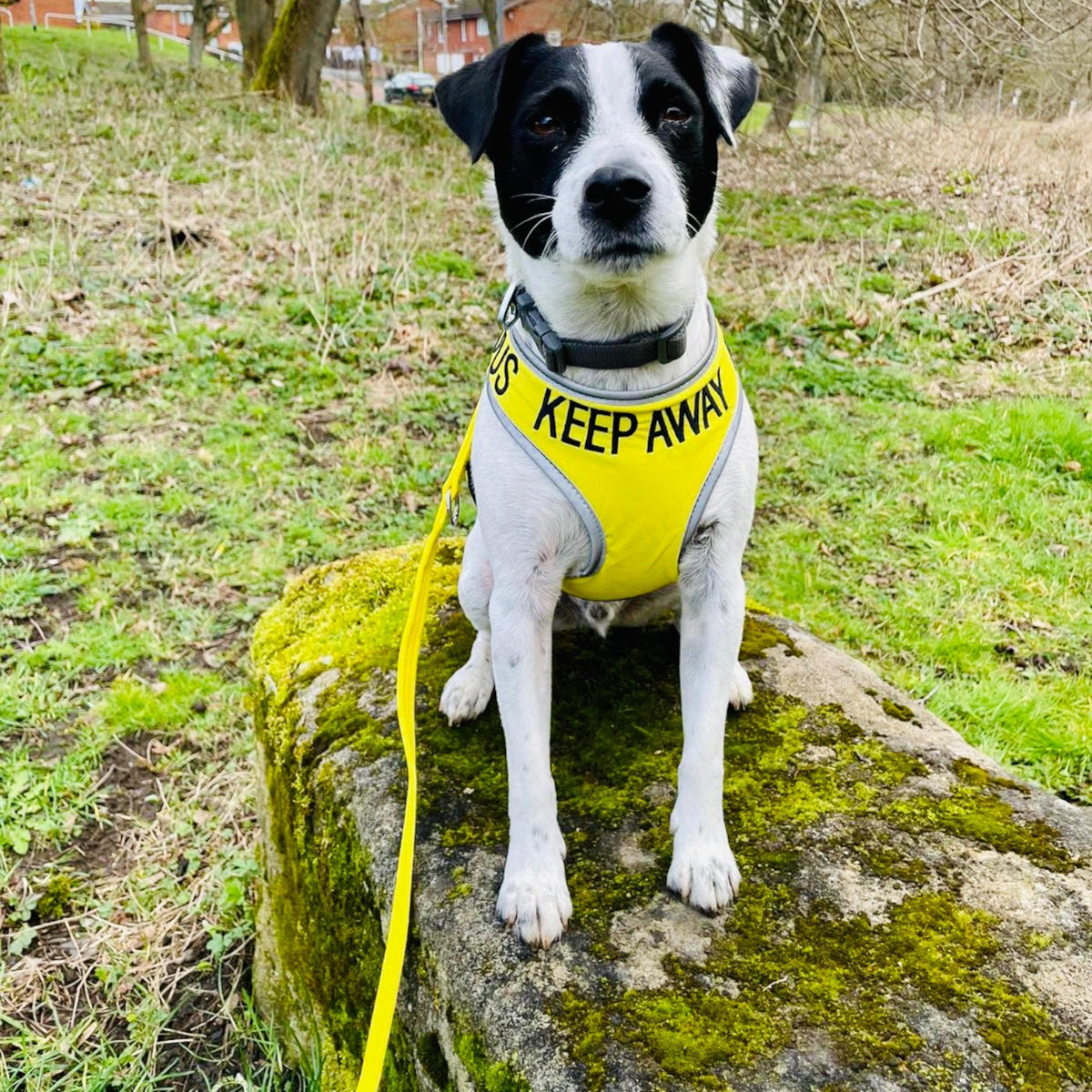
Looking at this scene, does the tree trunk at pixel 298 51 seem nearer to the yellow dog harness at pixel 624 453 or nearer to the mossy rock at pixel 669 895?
the mossy rock at pixel 669 895

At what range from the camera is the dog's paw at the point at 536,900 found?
1815 millimetres

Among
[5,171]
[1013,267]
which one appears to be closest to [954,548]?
[1013,267]

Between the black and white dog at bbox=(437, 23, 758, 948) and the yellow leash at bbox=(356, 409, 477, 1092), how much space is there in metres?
0.21

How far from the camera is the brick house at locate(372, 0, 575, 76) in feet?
64.2

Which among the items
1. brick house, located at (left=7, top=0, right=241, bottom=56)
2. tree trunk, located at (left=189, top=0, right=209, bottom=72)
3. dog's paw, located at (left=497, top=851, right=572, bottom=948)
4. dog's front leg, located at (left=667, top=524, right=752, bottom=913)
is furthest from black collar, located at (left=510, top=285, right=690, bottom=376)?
brick house, located at (left=7, top=0, right=241, bottom=56)

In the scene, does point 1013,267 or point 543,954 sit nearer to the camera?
point 543,954

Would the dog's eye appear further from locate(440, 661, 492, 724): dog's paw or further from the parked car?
the parked car

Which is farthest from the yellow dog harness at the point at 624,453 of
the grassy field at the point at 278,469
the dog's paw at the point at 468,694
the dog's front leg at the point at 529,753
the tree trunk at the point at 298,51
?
the tree trunk at the point at 298,51

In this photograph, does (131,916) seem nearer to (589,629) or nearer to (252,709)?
(252,709)

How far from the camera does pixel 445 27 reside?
1642 inches

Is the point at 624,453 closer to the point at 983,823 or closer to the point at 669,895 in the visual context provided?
the point at 669,895

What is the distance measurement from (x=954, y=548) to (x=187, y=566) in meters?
4.01

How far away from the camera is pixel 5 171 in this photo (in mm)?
9469

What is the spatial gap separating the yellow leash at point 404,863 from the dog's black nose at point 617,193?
0.66 m
